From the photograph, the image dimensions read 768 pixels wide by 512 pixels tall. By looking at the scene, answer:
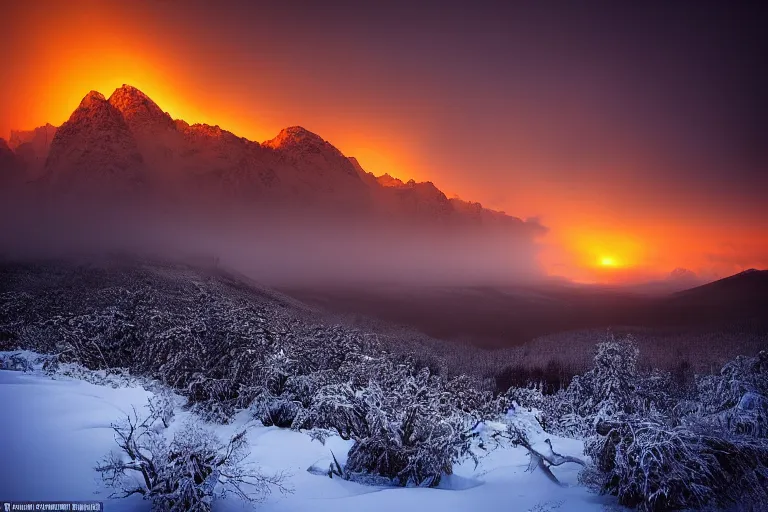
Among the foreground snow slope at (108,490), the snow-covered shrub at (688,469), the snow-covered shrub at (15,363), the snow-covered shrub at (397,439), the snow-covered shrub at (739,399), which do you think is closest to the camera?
the foreground snow slope at (108,490)

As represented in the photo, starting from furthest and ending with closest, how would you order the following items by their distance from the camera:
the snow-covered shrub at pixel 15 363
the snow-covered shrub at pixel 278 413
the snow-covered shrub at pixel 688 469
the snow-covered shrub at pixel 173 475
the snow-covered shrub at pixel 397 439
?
the snow-covered shrub at pixel 15 363 < the snow-covered shrub at pixel 278 413 < the snow-covered shrub at pixel 397 439 < the snow-covered shrub at pixel 688 469 < the snow-covered shrub at pixel 173 475

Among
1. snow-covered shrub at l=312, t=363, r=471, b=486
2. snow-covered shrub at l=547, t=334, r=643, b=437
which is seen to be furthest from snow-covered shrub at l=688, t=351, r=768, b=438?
snow-covered shrub at l=312, t=363, r=471, b=486

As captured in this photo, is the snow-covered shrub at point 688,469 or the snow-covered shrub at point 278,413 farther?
the snow-covered shrub at point 278,413

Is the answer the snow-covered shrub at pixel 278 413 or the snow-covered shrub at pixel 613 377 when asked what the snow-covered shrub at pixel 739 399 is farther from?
the snow-covered shrub at pixel 278 413

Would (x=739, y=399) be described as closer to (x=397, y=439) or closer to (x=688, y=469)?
(x=688, y=469)

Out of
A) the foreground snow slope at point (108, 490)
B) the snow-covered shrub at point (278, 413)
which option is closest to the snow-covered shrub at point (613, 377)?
the foreground snow slope at point (108, 490)

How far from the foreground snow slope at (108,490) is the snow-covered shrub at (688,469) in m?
1.66

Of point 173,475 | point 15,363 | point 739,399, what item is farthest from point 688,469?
point 15,363

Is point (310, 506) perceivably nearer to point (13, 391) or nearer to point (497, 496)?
point (497, 496)

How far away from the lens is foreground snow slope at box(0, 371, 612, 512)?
400 inches

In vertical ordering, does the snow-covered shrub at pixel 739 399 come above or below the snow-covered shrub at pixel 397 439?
above

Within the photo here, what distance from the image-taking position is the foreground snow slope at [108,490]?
400 inches

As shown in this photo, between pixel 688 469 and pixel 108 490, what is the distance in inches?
624

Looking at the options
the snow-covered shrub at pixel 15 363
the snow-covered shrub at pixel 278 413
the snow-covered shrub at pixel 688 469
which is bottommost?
the snow-covered shrub at pixel 278 413
